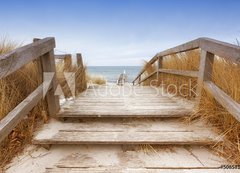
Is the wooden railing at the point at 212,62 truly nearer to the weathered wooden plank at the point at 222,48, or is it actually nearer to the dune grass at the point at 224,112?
the weathered wooden plank at the point at 222,48

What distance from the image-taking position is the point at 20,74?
2355mm

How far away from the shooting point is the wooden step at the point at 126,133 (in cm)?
180

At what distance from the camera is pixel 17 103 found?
2.15 m

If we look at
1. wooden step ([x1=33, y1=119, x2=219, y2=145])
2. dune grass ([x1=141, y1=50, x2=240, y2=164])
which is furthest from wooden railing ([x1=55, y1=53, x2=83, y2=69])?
dune grass ([x1=141, y1=50, x2=240, y2=164])

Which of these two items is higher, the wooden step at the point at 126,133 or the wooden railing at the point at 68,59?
the wooden railing at the point at 68,59

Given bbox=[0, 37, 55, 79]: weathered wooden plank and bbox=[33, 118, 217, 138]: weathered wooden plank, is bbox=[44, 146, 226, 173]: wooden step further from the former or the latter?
bbox=[0, 37, 55, 79]: weathered wooden plank

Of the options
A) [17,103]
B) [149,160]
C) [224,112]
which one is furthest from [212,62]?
[17,103]

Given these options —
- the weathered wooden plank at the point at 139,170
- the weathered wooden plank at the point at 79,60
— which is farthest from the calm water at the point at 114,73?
the weathered wooden plank at the point at 139,170

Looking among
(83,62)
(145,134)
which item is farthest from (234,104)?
(83,62)

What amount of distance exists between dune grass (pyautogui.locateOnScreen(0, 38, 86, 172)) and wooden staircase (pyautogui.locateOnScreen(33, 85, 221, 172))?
0.14m

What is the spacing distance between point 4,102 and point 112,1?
40.6ft

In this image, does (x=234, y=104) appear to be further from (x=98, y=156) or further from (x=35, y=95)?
(x=35, y=95)

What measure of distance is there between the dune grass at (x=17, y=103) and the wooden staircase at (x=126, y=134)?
14 cm

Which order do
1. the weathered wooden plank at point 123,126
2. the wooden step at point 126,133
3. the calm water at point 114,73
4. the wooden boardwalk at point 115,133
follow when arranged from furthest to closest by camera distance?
the calm water at point 114,73
the weathered wooden plank at point 123,126
the wooden step at point 126,133
the wooden boardwalk at point 115,133
